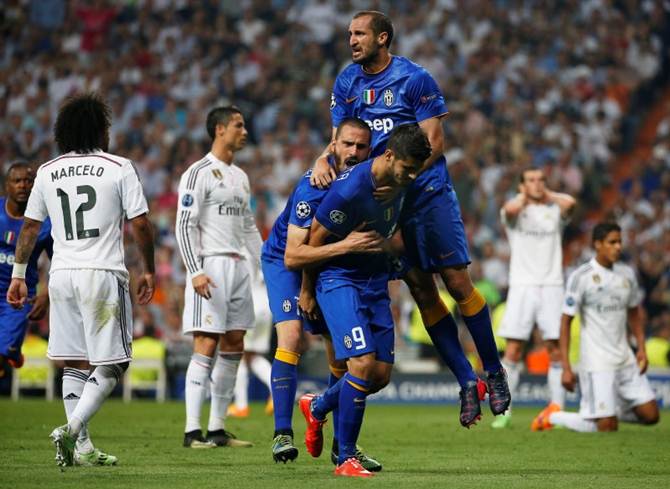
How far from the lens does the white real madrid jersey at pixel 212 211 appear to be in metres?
10.9

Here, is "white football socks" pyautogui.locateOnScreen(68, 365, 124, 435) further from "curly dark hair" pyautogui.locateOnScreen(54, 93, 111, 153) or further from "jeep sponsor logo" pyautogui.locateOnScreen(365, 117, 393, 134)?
"jeep sponsor logo" pyautogui.locateOnScreen(365, 117, 393, 134)

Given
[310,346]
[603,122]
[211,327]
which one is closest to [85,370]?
[211,327]

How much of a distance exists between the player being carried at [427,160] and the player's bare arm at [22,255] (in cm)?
212

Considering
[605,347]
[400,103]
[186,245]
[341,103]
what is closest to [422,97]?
[400,103]

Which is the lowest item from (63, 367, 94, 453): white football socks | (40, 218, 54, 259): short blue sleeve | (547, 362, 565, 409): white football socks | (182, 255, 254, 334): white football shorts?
(547, 362, 565, 409): white football socks

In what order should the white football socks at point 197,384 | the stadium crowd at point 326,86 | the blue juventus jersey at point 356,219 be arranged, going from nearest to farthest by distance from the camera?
the blue juventus jersey at point 356,219 → the white football socks at point 197,384 → the stadium crowd at point 326,86

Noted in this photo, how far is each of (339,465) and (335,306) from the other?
1.06 metres

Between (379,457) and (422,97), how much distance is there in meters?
2.88

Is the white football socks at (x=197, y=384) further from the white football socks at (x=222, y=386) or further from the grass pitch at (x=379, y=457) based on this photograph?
the grass pitch at (x=379, y=457)

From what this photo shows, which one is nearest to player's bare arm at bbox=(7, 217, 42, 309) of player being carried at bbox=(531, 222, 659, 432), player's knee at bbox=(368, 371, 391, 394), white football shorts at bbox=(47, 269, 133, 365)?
white football shorts at bbox=(47, 269, 133, 365)

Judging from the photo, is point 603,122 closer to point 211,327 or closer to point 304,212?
point 211,327

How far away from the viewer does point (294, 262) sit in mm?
8539

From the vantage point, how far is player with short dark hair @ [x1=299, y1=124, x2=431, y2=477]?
8117 mm

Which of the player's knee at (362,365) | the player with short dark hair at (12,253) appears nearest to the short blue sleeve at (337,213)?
the player's knee at (362,365)
